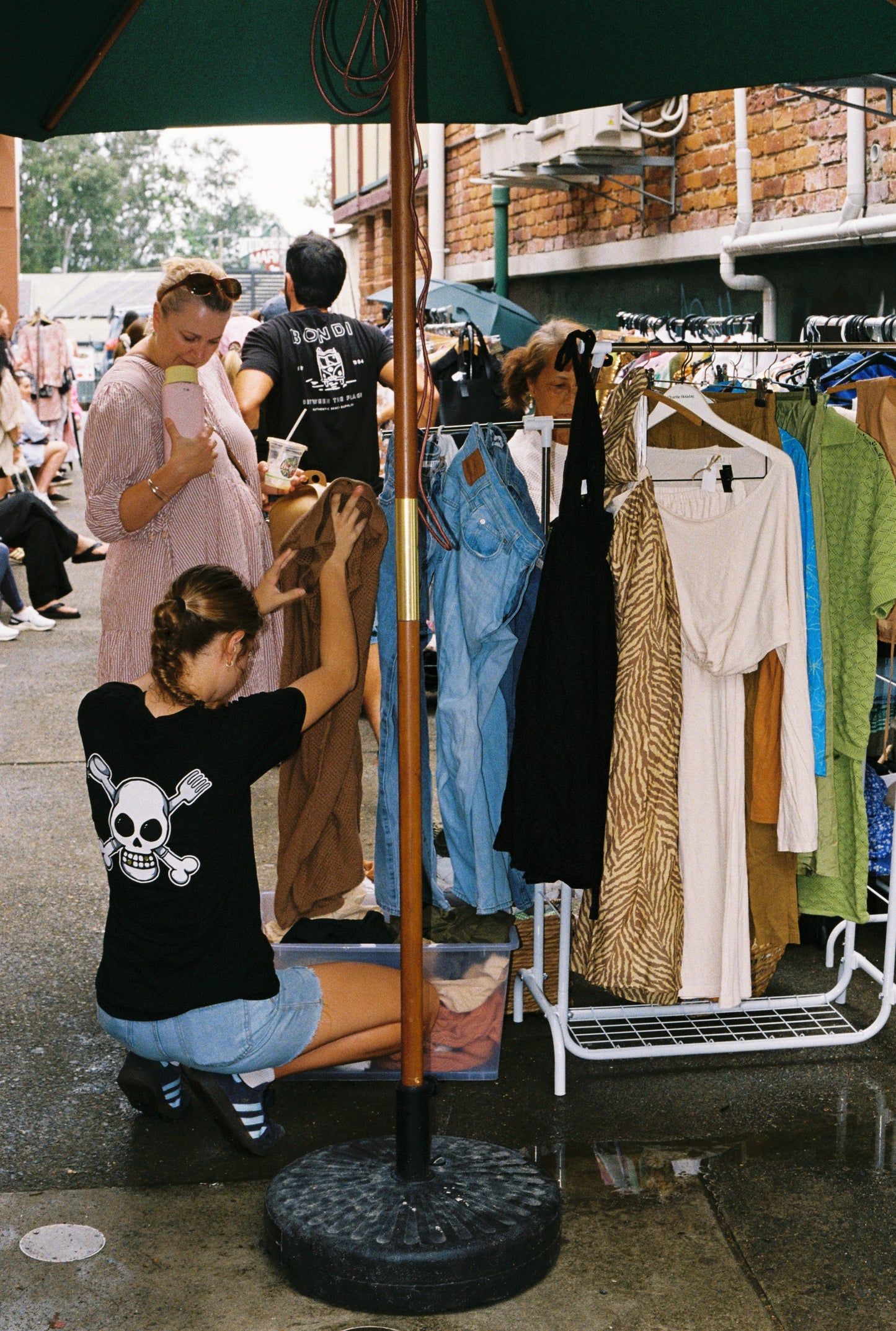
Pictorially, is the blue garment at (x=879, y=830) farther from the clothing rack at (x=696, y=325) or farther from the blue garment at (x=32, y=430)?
the blue garment at (x=32, y=430)

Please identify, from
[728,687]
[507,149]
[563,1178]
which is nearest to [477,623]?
[728,687]

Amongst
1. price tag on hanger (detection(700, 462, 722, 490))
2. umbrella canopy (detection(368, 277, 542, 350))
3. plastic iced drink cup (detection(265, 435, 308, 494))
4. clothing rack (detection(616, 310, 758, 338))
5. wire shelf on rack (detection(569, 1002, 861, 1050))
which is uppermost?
umbrella canopy (detection(368, 277, 542, 350))

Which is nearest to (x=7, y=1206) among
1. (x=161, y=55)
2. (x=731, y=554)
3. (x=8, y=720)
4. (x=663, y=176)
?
(x=731, y=554)

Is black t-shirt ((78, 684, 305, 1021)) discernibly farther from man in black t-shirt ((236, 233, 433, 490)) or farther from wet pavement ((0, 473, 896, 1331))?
man in black t-shirt ((236, 233, 433, 490))

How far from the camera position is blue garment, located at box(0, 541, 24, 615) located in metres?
9.53

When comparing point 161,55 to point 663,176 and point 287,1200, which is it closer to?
point 287,1200

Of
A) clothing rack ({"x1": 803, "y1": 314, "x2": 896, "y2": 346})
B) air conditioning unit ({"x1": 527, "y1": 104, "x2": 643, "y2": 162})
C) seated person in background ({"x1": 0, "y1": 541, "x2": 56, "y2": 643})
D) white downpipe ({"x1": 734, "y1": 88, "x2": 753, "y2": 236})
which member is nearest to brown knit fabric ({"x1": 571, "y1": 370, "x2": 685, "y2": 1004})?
clothing rack ({"x1": 803, "y1": 314, "x2": 896, "y2": 346})

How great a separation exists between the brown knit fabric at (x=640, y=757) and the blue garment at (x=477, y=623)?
274mm

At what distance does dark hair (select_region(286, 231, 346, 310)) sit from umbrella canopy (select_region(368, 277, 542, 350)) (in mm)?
3824

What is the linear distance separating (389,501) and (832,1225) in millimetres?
2057

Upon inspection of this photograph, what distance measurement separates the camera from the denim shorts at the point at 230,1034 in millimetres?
3139

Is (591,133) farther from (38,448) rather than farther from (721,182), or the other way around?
(38,448)

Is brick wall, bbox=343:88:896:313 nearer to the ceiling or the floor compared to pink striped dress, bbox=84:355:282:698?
nearer to the ceiling

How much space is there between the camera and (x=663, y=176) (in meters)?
10.0
